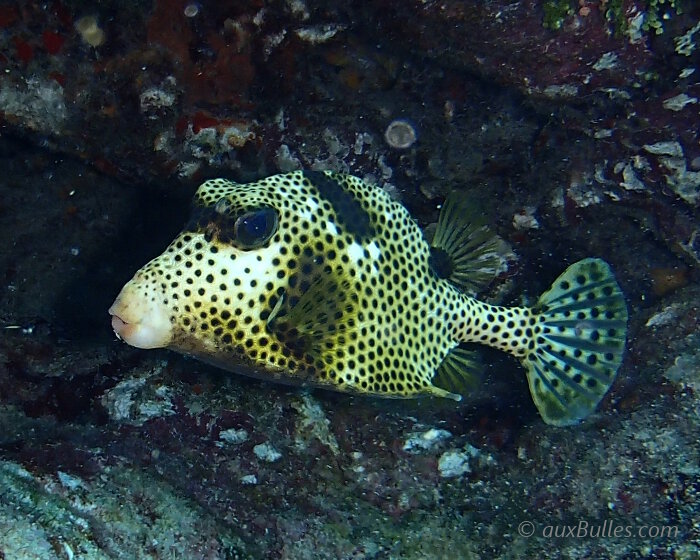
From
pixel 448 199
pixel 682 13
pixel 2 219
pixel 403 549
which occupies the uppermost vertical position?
pixel 682 13

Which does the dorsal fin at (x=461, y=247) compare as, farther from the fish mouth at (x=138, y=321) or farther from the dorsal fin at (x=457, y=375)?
the fish mouth at (x=138, y=321)

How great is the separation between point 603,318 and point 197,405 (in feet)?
9.12

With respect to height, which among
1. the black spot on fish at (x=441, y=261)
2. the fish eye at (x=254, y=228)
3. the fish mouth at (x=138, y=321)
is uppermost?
the fish eye at (x=254, y=228)

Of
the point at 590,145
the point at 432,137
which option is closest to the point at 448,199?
the point at 432,137

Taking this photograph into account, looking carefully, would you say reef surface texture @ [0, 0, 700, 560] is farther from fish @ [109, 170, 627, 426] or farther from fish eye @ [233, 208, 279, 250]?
fish eye @ [233, 208, 279, 250]

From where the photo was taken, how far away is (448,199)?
385cm

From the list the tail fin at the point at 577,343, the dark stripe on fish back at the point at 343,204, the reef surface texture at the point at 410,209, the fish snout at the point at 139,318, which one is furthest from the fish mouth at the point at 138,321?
the tail fin at the point at 577,343

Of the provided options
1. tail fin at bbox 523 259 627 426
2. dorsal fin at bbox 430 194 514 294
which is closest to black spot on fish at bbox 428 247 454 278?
dorsal fin at bbox 430 194 514 294

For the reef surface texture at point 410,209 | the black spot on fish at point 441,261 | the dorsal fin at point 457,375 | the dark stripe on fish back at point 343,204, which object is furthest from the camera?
the black spot on fish at point 441,261

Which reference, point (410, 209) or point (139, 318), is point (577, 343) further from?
point (139, 318)

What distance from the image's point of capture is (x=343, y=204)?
3.46 meters

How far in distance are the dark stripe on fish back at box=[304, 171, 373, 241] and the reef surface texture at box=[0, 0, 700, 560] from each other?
58cm

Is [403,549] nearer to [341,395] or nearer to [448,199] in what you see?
[341,395]

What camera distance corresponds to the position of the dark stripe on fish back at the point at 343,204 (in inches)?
135
